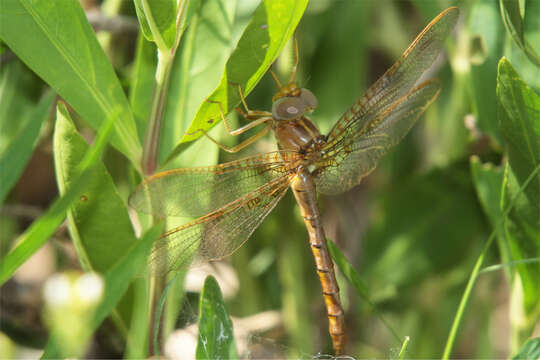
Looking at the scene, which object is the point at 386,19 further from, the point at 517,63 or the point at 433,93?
the point at 517,63

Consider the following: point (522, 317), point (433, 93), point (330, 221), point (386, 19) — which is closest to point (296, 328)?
point (330, 221)

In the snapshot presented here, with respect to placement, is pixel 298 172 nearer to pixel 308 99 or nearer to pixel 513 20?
pixel 308 99

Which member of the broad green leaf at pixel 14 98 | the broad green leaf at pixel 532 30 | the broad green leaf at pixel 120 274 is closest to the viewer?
the broad green leaf at pixel 120 274

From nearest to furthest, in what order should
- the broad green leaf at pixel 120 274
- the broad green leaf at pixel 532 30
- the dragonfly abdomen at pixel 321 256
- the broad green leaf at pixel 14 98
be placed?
the broad green leaf at pixel 120 274, the broad green leaf at pixel 532 30, the dragonfly abdomen at pixel 321 256, the broad green leaf at pixel 14 98

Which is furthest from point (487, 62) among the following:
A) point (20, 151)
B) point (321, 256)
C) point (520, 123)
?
point (20, 151)

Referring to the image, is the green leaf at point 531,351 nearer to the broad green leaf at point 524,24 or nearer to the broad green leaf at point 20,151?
the broad green leaf at point 524,24

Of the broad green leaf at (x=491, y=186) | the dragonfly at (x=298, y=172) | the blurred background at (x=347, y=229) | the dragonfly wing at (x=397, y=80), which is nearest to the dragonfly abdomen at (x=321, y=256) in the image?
the dragonfly at (x=298, y=172)

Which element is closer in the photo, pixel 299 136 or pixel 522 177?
pixel 522 177

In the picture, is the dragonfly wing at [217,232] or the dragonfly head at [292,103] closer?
the dragonfly wing at [217,232]
